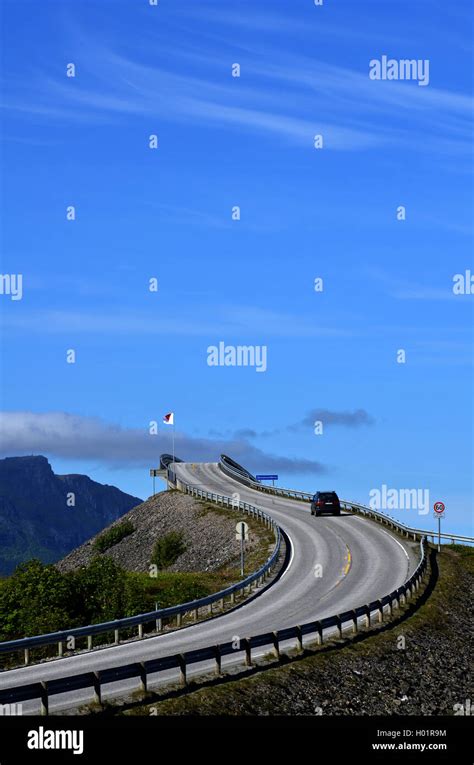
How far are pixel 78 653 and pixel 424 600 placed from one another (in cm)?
1958

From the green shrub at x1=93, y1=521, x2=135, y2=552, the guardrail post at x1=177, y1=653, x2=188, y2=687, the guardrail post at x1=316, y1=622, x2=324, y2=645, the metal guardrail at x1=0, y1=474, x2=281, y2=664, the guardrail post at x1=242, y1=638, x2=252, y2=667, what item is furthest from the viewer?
the green shrub at x1=93, y1=521, x2=135, y2=552

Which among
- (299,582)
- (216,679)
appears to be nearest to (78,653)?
(216,679)

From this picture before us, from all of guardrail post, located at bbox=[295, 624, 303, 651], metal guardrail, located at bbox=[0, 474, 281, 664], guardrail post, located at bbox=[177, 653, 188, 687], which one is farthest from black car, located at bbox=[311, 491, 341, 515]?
guardrail post, located at bbox=[177, 653, 188, 687]

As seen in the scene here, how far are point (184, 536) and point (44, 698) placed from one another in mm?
58715

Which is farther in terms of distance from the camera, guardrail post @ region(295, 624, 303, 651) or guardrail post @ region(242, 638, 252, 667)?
guardrail post @ region(295, 624, 303, 651)

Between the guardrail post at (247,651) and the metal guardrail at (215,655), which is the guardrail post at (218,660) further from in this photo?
the guardrail post at (247,651)

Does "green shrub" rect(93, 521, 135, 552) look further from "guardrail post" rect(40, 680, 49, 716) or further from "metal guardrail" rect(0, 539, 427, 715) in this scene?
"guardrail post" rect(40, 680, 49, 716)

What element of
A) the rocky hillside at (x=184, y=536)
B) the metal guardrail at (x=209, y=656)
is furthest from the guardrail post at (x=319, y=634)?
the rocky hillside at (x=184, y=536)

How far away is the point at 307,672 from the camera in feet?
108

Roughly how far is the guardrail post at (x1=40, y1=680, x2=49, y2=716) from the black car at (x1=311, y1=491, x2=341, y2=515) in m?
52.0

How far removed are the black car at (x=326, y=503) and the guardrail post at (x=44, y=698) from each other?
52044 millimetres

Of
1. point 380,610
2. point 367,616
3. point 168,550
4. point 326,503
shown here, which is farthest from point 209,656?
point 168,550

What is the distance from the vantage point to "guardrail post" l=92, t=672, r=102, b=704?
2586cm

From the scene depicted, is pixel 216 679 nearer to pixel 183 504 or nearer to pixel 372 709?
pixel 372 709
